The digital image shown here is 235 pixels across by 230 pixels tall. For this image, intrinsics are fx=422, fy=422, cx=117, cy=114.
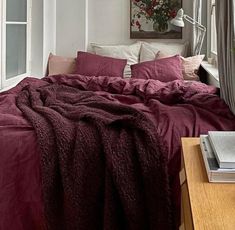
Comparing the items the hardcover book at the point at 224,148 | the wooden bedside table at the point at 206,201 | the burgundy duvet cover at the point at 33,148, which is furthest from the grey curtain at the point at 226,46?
the wooden bedside table at the point at 206,201

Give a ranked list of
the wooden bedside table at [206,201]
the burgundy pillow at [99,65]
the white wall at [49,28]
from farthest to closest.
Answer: the white wall at [49,28] → the burgundy pillow at [99,65] → the wooden bedside table at [206,201]

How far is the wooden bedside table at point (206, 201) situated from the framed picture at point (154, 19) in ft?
12.6

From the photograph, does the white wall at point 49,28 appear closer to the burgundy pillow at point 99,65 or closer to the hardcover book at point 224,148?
the burgundy pillow at point 99,65

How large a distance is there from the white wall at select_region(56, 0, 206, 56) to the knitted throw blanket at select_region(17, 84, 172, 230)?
10.8 feet

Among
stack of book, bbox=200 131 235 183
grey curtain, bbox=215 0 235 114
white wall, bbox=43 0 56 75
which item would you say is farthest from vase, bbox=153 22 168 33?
stack of book, bbox=200 131 235 183

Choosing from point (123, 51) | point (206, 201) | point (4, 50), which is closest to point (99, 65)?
point (123, 51)

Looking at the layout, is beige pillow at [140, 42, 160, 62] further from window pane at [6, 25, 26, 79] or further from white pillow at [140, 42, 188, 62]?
window pane at [6, 25, 26, 79]

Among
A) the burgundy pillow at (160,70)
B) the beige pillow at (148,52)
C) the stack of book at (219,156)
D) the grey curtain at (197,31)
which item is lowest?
the stack of book at (219,156)

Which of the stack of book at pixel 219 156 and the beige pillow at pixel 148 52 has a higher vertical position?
the beige pillow at pixel 148 52

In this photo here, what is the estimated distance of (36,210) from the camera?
1.90 meters

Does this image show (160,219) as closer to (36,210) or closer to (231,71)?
(36,210)

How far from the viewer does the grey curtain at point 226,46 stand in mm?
2170

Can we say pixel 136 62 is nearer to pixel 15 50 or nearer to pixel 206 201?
pixel 15 50

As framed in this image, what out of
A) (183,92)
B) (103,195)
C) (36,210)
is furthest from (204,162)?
(183,92)
